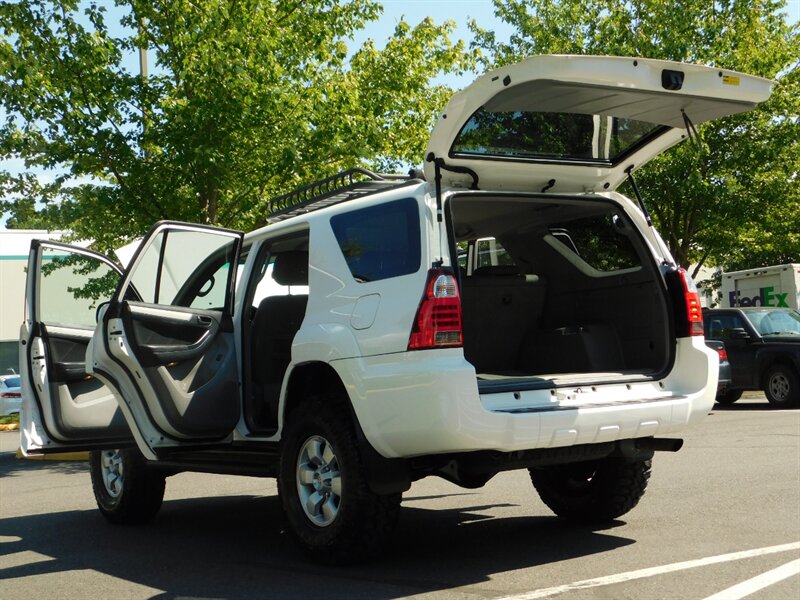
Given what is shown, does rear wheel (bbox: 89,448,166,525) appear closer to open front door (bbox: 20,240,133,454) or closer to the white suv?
the white suv

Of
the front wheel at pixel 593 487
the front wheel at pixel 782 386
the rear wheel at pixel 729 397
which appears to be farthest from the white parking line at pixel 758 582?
the rear wheel at pixel 729 397

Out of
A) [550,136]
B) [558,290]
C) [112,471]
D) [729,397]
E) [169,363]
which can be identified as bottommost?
[729,397]

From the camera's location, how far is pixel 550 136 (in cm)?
616

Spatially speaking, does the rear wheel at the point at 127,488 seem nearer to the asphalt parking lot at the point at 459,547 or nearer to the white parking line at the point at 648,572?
the asphalt parking lot at the point at 459,547

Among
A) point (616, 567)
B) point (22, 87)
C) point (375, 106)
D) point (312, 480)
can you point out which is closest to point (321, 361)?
point (312, 480)

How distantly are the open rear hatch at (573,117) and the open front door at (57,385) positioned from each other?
3.15 m

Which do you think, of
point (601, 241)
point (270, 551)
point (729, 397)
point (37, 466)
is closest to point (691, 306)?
point (601, 241)

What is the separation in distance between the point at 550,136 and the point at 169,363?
2.77 meters

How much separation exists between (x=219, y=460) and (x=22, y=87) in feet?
30.9

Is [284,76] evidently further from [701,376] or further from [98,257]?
[701,376]

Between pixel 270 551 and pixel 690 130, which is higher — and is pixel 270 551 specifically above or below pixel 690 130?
below

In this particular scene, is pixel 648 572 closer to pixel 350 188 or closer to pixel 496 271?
pixel 496 271

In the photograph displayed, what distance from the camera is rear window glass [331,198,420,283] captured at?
18.3 ft

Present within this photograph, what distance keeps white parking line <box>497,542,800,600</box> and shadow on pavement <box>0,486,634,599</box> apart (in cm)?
46
